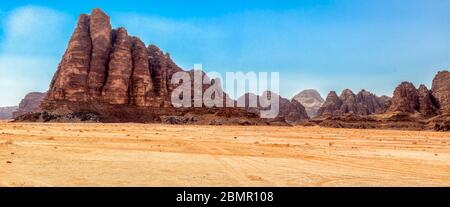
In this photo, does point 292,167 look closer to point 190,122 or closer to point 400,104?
point 190,122

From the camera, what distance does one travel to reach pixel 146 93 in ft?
329

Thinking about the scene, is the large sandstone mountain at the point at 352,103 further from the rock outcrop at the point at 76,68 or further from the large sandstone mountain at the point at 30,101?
the large sandstone mountain at the point at 30,101

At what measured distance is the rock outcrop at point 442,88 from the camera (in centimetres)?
12032

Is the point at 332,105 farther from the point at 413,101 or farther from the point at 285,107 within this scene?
the point at 413,101

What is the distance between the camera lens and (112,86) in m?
96.2

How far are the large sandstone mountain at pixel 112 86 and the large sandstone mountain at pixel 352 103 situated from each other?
80.8 m

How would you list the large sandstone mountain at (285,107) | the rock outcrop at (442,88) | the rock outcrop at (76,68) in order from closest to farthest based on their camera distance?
the rock outcrop at (76,68) → the rock outcrop at (442,88) → the large sandstone mountain at (285,107)

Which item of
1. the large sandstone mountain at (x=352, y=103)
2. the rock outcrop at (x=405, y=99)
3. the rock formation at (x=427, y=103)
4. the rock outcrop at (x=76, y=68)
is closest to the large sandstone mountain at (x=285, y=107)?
the large sandstone mountain at (x=352, y=103)

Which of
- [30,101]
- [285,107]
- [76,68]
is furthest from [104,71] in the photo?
[30,101]

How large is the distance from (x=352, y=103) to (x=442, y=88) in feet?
158

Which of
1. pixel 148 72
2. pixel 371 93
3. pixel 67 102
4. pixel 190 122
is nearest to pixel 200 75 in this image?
pixel 148 72

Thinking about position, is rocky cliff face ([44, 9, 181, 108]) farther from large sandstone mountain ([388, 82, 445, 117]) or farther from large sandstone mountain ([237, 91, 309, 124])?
large sandstone mountain ([388, 82, 445, 117])

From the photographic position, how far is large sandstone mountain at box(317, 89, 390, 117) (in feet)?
545
